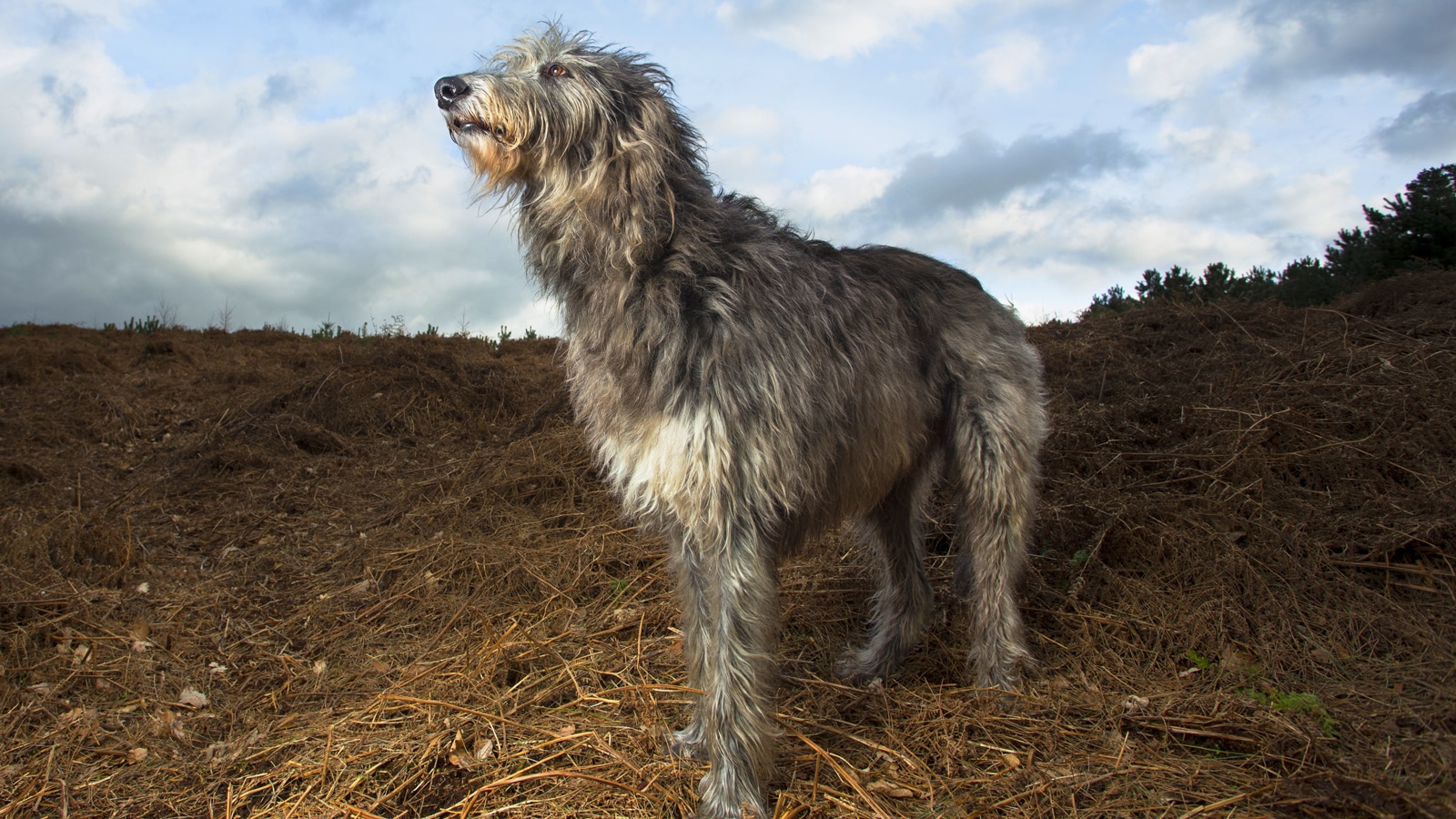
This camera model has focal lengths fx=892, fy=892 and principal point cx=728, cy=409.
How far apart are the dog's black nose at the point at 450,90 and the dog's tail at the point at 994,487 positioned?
2.49 metres

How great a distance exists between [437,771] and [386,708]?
0.68 metres

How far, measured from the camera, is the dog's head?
3139 mm

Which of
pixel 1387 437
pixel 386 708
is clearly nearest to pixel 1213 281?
pixel 1387 437

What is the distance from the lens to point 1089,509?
18.0ft

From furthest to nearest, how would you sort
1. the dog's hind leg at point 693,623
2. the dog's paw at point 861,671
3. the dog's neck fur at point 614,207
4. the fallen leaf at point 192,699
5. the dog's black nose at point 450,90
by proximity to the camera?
1. the fallen leaf at point 192,699
2. the dog's paw at point 861,671
3. the dog's hind leg at point 693,623
4. the dog's neck fur at point 614,207
5. the dog's black nose at point 450,90

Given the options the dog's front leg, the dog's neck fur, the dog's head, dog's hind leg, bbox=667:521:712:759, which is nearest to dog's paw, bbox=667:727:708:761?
dog's hind leg, bbox=667:521:712:759

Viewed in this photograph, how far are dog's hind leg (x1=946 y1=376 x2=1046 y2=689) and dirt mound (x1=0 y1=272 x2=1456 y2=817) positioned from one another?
25 cm

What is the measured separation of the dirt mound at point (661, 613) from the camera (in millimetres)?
3525

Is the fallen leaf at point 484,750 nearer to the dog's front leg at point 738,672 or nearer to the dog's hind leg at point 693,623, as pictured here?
the dog's hind leg at point 693,623

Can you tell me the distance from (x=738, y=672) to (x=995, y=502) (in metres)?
1.70

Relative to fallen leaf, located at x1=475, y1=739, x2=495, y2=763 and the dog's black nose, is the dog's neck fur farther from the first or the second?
fallen leaf, located at x1=475, y1=739, x2=495, y2=763

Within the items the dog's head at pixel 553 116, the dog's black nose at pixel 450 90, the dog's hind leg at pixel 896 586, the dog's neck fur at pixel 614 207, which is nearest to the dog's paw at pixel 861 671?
the dog's hind leg at pixel 896 586

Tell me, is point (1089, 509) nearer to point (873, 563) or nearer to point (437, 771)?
point (873, 563)

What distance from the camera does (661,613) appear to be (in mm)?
4984
